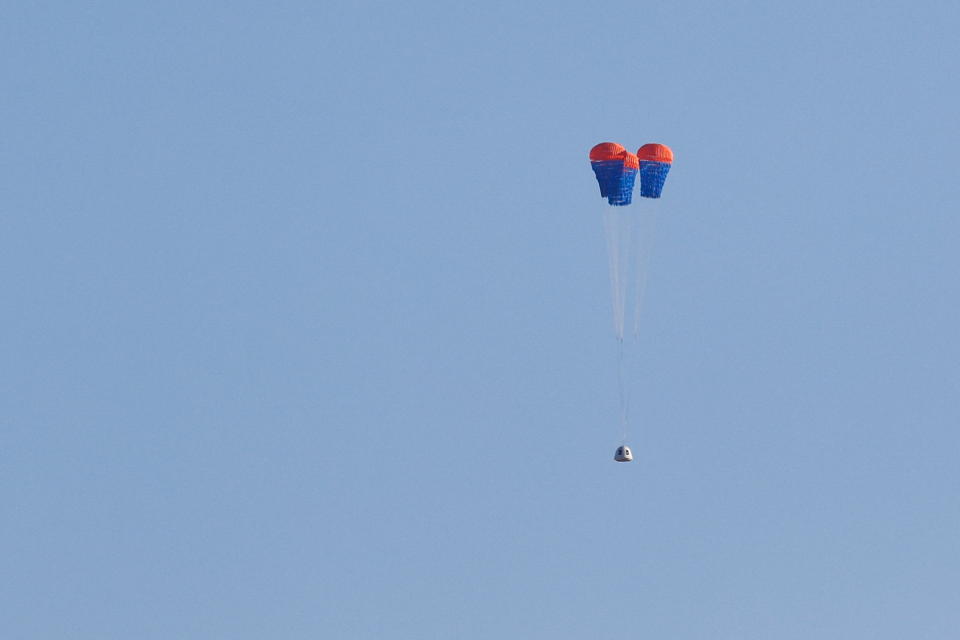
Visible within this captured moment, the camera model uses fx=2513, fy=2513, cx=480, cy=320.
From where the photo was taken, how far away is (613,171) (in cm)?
8900

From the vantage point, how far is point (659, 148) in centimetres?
9038

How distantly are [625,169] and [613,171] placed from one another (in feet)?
1.68

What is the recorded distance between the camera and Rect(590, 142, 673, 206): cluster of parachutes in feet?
292

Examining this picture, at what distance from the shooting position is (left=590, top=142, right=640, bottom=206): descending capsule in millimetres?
89000

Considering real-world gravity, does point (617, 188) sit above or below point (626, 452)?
above

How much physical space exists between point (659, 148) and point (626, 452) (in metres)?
11.2

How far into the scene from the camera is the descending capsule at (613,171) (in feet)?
292

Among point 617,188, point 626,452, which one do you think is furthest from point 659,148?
point 626,452

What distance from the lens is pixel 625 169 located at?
8925cm

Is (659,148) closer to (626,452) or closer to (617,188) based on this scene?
(617,188)

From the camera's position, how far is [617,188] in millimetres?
89000

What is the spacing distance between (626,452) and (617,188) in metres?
9.36
